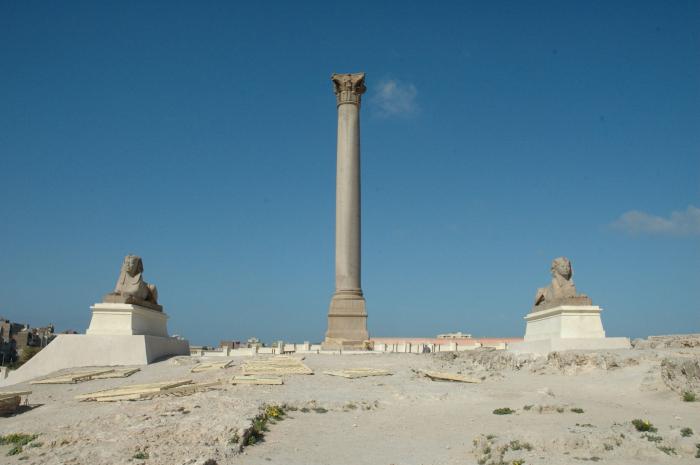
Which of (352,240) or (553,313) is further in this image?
(352,240)

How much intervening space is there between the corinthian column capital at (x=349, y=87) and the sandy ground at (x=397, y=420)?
701 inches

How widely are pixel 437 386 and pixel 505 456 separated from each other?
6511 millimetres

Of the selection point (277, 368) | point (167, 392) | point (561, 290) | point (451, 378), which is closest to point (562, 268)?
point (561, 290)

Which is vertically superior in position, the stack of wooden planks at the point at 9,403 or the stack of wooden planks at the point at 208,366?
the stack of wooden planks at the point at 208,366

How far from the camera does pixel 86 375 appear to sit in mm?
16281

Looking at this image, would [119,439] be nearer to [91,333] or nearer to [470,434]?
[470,434]

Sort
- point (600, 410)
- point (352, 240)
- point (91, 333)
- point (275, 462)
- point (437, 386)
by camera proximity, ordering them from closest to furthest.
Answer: point (275, 462), point (600, 410), point (437, 386), point (91, 333), point (352, 240)

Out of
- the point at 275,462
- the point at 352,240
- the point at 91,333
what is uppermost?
the point at 352,240

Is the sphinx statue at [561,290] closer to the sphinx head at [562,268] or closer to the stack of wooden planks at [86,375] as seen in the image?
the sphinx head at [562,268]

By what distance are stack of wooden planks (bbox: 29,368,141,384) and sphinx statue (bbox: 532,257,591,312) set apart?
14604mm

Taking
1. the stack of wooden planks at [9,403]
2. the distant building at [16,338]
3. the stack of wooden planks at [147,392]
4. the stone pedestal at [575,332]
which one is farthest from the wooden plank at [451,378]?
the distant building at [16,338]

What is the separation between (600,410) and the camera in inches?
466

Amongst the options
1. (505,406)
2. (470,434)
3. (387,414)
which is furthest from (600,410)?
(387,414)

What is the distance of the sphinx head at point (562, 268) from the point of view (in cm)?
2038
